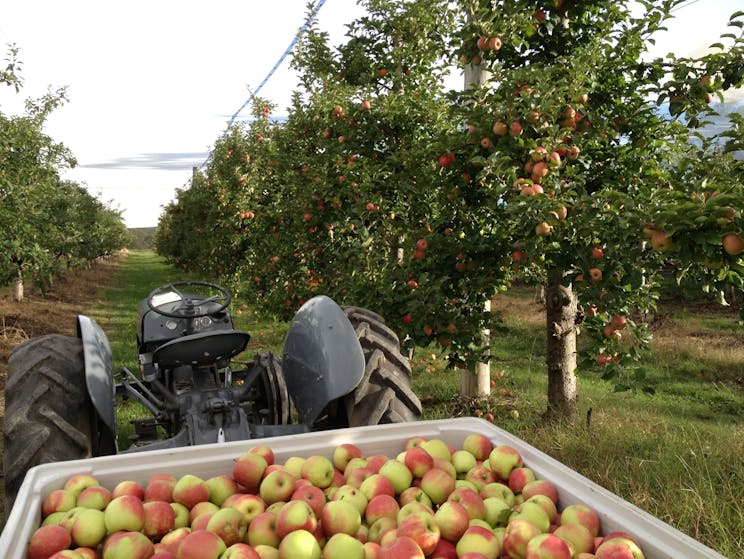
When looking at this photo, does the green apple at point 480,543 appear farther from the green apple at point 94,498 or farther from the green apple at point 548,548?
the green apple at point 94,498

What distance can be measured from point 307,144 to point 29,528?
24.3 feet

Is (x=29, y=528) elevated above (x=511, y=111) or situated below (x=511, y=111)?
below

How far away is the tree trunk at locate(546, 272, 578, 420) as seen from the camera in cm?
532

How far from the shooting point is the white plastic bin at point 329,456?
137 centimetres

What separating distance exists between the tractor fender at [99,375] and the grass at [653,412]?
2.84 m

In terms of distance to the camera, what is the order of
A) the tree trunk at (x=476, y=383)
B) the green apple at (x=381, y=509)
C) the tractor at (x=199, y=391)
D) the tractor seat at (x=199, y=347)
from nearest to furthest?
the green apple at (x=381, y=509)
the tractor at (x=199, y=391)
the tractor seat at (x=199, y=347)
the tree trunk at (x=476, y=383)

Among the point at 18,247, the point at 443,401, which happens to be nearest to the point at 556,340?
the point at 443,401

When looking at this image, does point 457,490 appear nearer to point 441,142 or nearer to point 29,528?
point 29,528

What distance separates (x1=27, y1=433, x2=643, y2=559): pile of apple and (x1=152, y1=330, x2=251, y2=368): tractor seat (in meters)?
1.46

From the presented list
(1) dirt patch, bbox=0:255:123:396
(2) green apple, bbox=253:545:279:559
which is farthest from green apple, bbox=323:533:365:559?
(1) dirt patch, bbox=0:255:123:396

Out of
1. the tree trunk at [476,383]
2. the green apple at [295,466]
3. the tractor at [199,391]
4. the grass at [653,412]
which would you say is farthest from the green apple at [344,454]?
the tree trunk at [476,383]

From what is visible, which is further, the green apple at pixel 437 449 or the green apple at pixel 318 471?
the green apple at pixel 437 449

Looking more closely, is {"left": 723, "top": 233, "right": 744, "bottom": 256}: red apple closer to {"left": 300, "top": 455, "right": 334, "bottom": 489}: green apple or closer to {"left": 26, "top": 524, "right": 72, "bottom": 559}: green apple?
{"left": 300, "top": 455, "right": 334, "bottom": 489}: green apple

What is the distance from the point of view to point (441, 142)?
14.6ft
